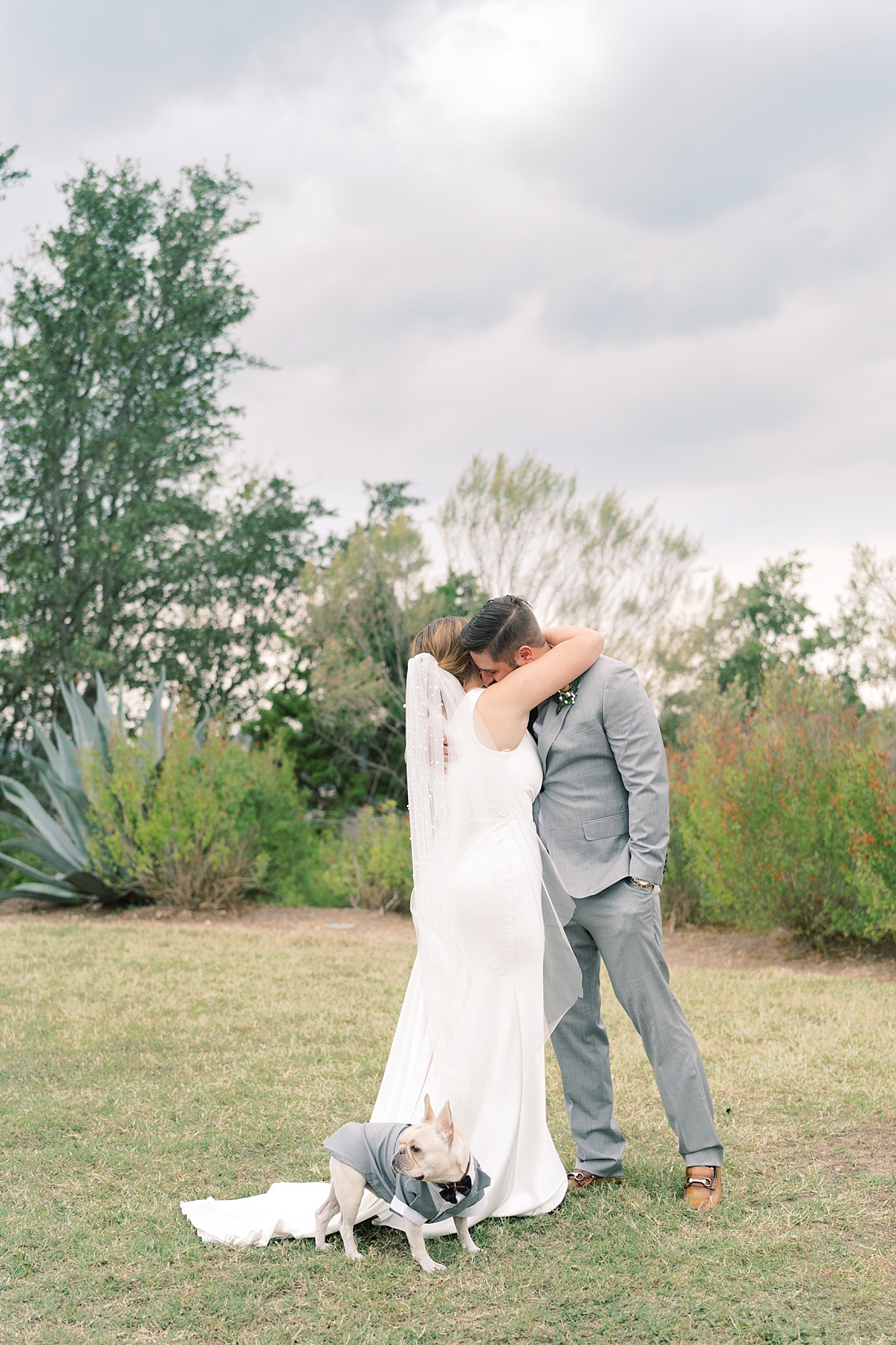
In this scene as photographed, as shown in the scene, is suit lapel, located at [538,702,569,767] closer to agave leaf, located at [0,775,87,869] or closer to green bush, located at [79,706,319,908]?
green bush, located at [79,706,319,908]

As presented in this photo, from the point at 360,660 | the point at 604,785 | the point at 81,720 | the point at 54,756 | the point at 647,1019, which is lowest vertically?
the point at 647,1019

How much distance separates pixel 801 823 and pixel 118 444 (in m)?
14.0

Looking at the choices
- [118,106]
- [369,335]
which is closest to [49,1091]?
[118,106]

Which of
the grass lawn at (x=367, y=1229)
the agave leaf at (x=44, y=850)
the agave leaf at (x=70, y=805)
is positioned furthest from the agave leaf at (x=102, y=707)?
the grass lawn at (x=367, y=1229)

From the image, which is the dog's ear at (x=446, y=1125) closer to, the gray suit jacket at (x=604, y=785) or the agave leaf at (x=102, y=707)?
the gray suit jacket at (x=604, y=785)

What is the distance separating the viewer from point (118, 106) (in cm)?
1234

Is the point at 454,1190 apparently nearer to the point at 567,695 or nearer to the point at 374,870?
the point at 567,695

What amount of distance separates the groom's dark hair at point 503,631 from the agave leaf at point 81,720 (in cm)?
932

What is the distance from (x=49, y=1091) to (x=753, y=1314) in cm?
366

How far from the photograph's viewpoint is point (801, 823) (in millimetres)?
9148

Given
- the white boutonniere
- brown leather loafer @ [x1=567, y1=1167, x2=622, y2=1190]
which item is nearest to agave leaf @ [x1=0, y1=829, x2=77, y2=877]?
brown leather loafer @ [x1=567, y1=1167, x2=622, y2=1190]

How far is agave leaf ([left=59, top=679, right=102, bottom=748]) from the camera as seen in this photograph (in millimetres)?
12352

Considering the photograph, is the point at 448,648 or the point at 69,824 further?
the point at 69,824

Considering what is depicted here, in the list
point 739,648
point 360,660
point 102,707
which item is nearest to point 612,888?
Result: point 102,707
